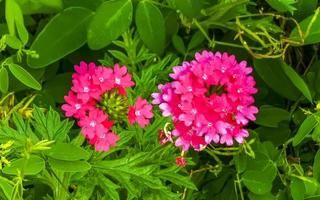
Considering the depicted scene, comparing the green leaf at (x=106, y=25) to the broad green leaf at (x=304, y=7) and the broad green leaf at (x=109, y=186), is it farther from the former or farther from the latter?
the broad green leaf at (x=304, y=7)

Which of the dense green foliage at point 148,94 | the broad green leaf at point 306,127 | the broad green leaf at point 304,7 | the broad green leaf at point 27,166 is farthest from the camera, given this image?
the broad green leaf at point 304,7

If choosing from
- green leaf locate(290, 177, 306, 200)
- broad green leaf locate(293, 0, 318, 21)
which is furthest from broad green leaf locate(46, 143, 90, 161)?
broad green leaf locate(293, 0, 318, 21)

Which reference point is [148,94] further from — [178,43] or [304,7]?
[304,7]

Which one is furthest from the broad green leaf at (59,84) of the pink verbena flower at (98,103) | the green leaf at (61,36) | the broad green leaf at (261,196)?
the broad green leaf at (261,196)

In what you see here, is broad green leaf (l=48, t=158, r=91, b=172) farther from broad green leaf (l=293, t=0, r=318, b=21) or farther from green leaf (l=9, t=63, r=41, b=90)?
broad green leaf (l=293, t=0, r=318, b=21)

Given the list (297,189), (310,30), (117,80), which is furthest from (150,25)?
(297,189)

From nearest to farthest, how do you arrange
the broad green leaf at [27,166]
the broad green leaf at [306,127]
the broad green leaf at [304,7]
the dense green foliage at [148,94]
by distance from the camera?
the broad green leaf at [27,166] < the dense green foliage at [148,94] < the broad green leaf at [306,127] < the broad green leaf at [304,7]
